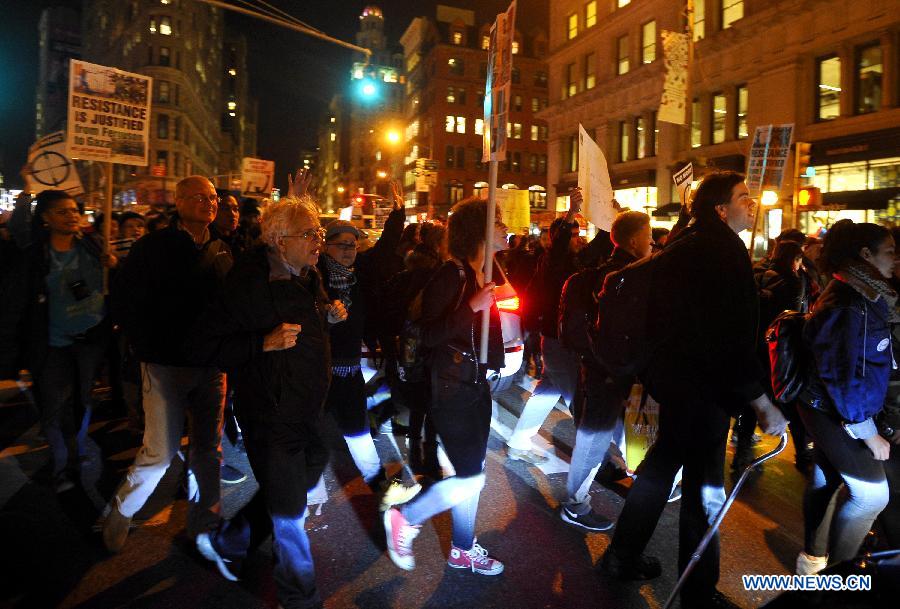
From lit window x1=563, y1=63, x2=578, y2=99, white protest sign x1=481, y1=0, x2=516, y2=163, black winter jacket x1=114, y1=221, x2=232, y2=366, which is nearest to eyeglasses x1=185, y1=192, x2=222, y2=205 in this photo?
black winter jacket x1=114, y1=221, x2=232, y2=366

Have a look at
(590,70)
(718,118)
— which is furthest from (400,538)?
(590,70)

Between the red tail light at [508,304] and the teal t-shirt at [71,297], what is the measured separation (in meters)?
3.28

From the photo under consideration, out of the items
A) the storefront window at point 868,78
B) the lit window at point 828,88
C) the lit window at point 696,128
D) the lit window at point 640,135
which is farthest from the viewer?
the lit window at point 640,135

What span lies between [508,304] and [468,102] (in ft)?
236

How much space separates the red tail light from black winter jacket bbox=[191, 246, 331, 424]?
126cm

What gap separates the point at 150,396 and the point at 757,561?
4027 mm

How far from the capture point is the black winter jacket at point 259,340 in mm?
2916

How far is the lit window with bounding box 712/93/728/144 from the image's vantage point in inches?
1045

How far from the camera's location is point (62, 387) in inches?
191

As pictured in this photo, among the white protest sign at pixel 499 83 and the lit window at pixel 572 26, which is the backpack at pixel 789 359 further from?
the lit window at pixel 572 26

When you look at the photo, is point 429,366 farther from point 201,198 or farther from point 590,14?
point 590,14

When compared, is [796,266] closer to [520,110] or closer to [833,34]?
[833,34]

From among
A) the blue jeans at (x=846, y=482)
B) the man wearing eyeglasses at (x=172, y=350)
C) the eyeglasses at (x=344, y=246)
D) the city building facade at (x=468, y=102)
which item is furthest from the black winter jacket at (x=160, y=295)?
the city building facade at (x=468, y=102)

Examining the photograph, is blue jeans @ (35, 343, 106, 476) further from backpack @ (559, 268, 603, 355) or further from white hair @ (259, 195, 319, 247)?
backpack @ (559, 268, 603, 355)
